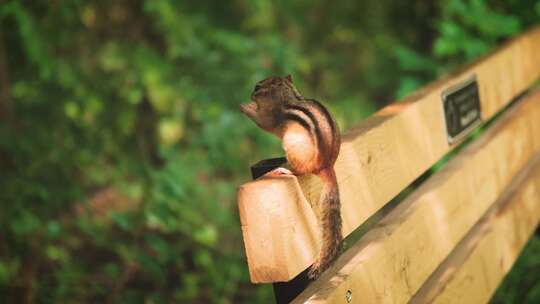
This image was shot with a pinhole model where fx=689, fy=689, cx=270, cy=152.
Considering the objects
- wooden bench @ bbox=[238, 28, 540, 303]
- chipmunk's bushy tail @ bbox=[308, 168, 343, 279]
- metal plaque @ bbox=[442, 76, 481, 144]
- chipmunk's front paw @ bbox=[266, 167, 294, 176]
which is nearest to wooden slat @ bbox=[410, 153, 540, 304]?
wooden bench @ bbox=[238, 28, 540, 303]

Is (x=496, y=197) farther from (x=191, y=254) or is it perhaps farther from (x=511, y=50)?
(x=191, y=254)

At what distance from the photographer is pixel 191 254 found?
3.97 metres

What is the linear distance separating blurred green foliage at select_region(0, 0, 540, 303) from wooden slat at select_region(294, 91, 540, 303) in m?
0.62

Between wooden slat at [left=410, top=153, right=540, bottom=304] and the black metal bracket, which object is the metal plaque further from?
the black metal bracket

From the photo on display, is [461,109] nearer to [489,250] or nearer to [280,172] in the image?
[489,250]

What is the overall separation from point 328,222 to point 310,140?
0.55ft

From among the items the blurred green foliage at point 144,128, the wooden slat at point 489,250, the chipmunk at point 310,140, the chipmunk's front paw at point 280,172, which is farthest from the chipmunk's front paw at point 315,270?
the blurred green foliage at point 144,128

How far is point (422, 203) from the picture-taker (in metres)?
1.77

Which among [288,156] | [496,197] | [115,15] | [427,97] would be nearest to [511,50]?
[496,197]

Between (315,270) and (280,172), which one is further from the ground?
(280,172)

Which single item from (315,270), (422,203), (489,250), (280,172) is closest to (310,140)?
(280,172)

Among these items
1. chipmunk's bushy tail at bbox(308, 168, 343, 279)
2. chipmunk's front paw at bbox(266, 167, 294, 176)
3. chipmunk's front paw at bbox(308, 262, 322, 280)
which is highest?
chipmunk's front paw at bbox(266, 167, 294, 176)

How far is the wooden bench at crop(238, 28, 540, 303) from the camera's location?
1.18m

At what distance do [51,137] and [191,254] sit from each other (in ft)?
3.36
